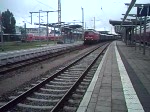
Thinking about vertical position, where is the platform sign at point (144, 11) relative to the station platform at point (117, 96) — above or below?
above

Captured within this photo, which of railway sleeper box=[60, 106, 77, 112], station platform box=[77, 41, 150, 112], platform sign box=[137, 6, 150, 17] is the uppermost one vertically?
platform sign box=[137, 6, 150, 17]

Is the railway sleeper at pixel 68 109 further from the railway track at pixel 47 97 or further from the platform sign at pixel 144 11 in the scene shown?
the platform sign at pixel 144 11

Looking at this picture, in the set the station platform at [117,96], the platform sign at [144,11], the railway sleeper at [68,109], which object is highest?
the platform sign at [144,11]

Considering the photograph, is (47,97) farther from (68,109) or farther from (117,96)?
(117,96)

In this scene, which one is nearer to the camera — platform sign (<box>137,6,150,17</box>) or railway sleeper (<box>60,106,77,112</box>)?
railway sleeper (<box>60,106,77,112</box>)

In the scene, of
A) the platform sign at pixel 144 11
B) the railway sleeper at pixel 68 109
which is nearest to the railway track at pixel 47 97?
the railway sleeper at pixel 68 109

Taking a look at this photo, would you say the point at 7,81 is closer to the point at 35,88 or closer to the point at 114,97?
the point at 35,88

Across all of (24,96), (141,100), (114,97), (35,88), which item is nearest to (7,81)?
(35,88)

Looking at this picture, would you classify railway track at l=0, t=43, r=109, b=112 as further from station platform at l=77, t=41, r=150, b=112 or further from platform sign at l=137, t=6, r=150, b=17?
platform sign at l=137, t=6, r=150, b=17

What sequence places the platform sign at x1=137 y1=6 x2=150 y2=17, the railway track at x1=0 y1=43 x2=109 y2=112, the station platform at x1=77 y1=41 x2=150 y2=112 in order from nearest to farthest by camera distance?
1. the station platform at x1=77 y1=41 x2=150 y2=112
2. the railway track at x1=0 y1=43 x2=109 y2=112
3. the platform sign at x1=137 y1=6 x2=150 y2=17

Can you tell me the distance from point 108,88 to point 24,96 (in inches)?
116


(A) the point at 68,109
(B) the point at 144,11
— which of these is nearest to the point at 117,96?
(A) the point at 68,109

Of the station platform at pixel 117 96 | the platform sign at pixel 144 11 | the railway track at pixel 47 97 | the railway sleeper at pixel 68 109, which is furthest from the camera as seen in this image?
the platform sign at pixel 144 11

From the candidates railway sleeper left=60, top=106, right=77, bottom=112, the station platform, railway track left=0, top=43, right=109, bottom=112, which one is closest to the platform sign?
the station platform
